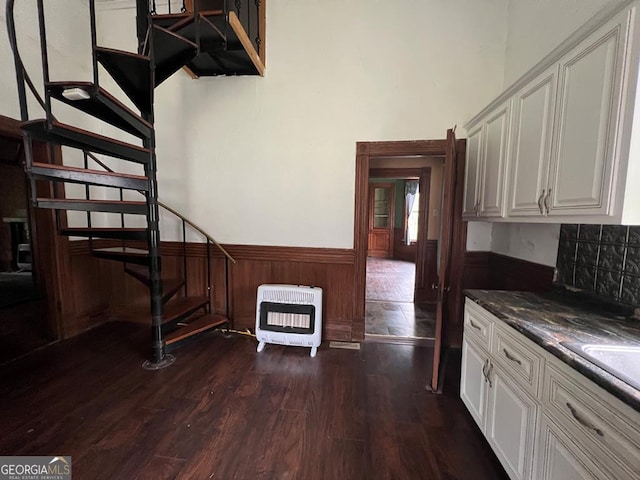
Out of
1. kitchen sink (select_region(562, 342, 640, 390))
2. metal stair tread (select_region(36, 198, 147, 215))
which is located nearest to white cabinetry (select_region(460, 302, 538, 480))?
kitchen sink (select_region(562, 342, 640, 390))

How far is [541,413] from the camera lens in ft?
3.53

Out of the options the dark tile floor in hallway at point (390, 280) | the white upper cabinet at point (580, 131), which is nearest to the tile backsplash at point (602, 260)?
the white upper cabinet at point (580, 131)

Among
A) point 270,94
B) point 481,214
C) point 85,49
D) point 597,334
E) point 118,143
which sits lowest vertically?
point 597,334

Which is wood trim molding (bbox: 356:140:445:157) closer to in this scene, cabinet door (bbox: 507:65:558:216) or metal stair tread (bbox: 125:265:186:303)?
cabinet door (bbox: 507:65:558:216)

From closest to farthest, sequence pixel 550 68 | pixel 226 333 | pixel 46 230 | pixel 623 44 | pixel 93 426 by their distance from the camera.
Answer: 1. pixel 623 44
2. pixel 550 68
3. pixel 93 426
4. pixel 46 230
5. pixel 226 333

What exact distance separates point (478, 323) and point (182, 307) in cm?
261

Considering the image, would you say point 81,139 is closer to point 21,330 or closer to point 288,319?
point 288,319

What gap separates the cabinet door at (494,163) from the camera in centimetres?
183

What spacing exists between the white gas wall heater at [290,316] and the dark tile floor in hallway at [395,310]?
82cm

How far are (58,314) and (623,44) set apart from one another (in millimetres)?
4561

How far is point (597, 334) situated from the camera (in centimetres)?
112

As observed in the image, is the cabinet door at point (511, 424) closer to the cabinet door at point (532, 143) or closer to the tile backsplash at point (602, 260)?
the tile backsplash at point (602, 260)

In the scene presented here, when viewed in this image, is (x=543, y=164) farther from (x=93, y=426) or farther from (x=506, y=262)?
(x=93, y=426)

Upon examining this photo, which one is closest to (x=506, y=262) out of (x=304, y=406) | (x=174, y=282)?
(x=304, y=406)
